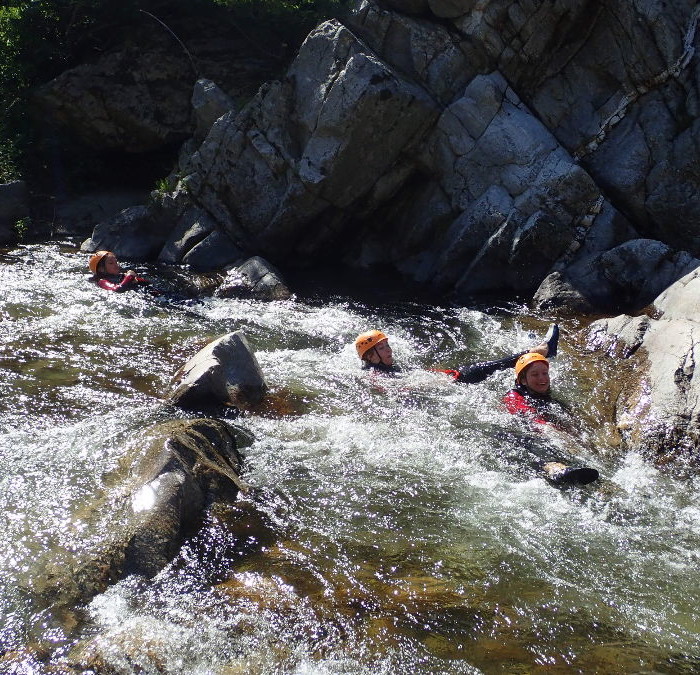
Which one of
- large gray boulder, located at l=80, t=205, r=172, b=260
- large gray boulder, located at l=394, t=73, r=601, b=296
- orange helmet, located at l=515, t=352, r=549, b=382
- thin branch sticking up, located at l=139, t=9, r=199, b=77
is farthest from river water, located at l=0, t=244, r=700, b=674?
thin branch sticking up, located at l=139, t=9, r=199, b=77

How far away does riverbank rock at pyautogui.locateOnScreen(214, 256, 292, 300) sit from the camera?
1347 cm

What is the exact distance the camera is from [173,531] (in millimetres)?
5277

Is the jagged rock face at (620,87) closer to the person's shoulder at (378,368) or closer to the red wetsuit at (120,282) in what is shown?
the person's shoulder at (378,368)

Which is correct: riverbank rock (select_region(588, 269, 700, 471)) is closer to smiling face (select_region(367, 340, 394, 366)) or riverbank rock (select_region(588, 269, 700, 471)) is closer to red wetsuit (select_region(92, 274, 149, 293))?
smiling face (select_region(367, 340, 394, 366))

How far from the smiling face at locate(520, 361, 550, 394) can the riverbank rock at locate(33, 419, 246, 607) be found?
413 cm

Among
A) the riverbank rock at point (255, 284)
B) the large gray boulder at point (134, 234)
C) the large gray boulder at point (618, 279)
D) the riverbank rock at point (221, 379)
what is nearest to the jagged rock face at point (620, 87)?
the large gray boulder at point (618, 279)

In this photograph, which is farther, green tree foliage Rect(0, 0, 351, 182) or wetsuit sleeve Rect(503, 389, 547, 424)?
green tree foliage Rect(0, 0, 351, 182)

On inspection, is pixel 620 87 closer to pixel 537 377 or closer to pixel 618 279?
pixel 618 279

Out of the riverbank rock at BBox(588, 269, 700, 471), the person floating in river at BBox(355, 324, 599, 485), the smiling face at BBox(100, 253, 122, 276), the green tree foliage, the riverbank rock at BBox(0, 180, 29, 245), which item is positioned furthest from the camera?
the green tree foliage

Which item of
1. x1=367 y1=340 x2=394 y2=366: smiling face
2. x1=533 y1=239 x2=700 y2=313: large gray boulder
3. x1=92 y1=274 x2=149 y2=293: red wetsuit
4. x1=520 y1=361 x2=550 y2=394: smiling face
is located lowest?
x1=92 y1=274 x2=149 y2=293: red wetsuit

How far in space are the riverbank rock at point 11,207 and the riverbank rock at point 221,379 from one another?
9973mm

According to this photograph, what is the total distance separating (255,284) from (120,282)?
8.48 ft

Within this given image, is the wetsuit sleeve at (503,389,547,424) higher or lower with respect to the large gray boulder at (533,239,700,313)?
lower

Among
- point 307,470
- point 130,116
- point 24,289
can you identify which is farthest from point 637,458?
point 130,116
